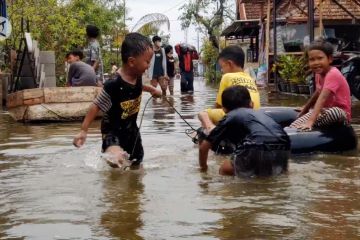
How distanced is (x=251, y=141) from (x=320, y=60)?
72.3 inches

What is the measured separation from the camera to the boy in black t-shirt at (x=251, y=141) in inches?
217

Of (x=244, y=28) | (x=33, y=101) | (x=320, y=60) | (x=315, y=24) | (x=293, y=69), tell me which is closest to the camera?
(x=320, y=60)

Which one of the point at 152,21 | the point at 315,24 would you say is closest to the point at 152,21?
the point at 152,21

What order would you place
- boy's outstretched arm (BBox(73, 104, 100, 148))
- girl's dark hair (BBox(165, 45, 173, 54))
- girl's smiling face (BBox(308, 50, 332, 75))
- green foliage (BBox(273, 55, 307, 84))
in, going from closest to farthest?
boy's outstretched arm (BBox(73, 104, 100, 148)), girl's smiling face (BBox(308, 50, 332, 75)), green foliage (BBox(273, 55, 307, 84)), girl's dark hair (BBox(165, 45, 173, 54))

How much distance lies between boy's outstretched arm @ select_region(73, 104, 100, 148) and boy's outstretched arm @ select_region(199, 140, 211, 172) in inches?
38.5

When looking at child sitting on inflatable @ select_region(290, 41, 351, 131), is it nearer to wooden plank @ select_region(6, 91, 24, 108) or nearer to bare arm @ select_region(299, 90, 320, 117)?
bare arm @ select_region(299, 90, 320, 117)

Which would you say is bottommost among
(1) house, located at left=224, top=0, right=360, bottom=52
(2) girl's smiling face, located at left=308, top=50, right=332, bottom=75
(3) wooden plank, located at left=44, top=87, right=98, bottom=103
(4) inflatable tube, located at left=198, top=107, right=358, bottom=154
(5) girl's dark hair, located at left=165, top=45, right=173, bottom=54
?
(4) inflatable tube, located at left=198, top=107, right=358, bottom=154

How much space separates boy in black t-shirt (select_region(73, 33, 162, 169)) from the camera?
18.9 feet

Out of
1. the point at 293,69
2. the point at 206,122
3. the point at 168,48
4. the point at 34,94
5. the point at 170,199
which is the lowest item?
the point at 170,199

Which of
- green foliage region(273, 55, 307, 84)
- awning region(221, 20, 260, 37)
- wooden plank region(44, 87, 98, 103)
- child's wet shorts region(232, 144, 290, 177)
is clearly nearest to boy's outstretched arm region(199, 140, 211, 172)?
child's wet shorts region(232, 144, 290, 177)

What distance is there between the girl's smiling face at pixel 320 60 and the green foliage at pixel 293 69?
32.1 ft

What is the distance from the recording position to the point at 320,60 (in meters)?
6.91

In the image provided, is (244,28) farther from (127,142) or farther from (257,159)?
(257,159)

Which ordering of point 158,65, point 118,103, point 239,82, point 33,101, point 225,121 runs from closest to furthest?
point 225,121 → point 118,103 → point 239,82 → point 33,101 → point 158,65
